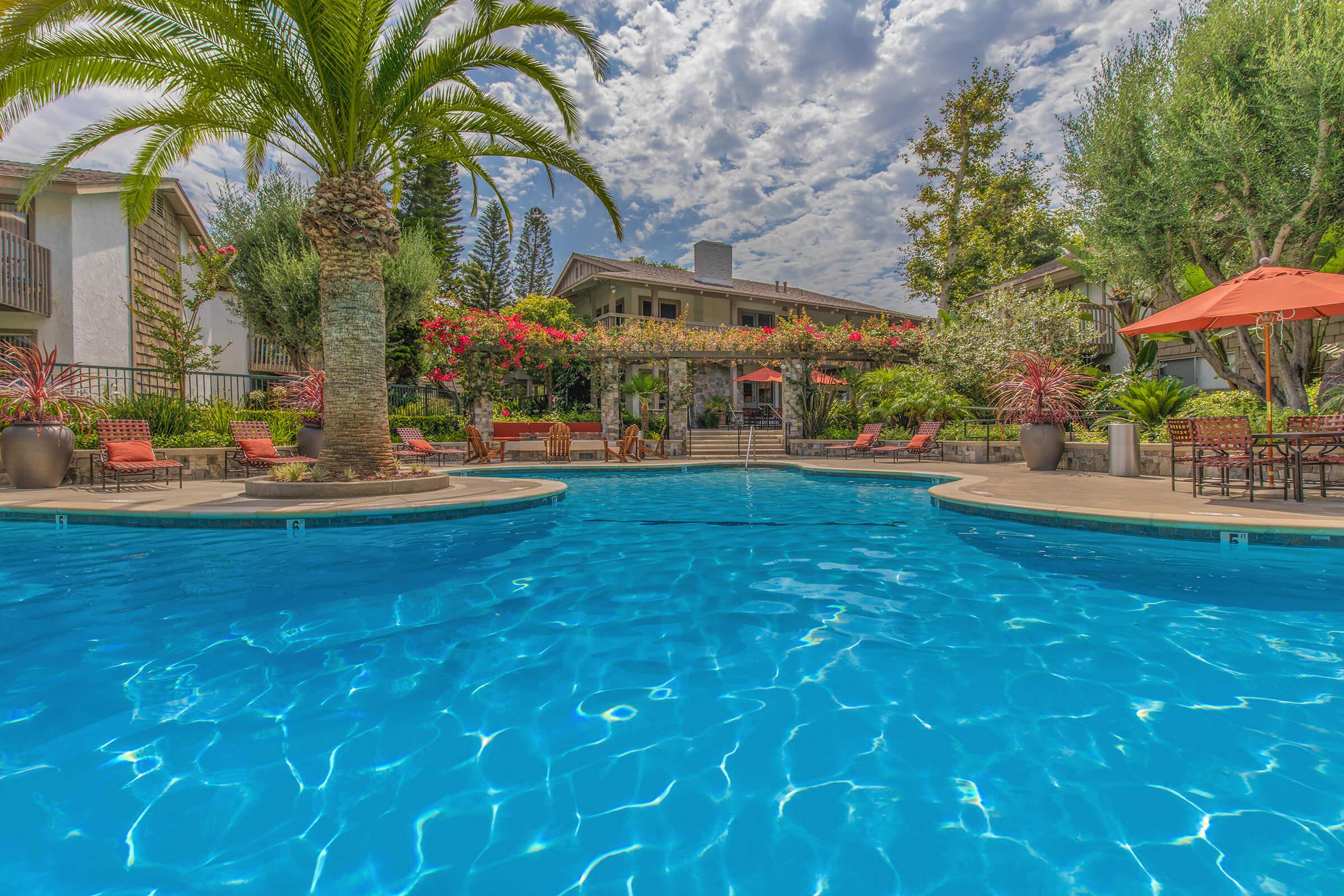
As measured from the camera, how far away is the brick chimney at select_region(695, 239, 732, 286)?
3148 cm

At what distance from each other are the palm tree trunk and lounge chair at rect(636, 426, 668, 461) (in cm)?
794

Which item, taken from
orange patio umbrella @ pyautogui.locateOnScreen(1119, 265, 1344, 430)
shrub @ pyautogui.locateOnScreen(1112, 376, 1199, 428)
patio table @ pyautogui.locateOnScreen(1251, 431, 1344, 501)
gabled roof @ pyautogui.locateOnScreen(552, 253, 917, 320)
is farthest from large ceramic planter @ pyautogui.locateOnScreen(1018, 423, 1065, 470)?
gabled roof @ pyautogui.locateOnScreen(552, 253, 917, 320)

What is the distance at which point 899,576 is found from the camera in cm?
530

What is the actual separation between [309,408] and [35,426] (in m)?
5.00

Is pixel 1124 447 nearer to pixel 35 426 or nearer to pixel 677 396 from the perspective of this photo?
pixel 677 396

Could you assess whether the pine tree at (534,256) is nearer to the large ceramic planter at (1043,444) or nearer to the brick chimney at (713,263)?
the brick chimney at (713,263)

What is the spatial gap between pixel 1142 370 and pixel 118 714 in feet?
66.8

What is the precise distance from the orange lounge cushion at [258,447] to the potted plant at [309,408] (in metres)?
0.79

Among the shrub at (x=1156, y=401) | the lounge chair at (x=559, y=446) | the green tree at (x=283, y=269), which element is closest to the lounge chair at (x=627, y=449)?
the lounge chair at (x=559, y=446)

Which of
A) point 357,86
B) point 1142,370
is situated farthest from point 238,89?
point 1142,370

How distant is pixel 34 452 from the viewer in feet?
30.9

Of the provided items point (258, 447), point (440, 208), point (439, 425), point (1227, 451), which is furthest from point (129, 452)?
point (440, 208)

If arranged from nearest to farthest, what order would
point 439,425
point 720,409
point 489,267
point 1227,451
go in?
point 1227,451
point 439,425
point 720,409
point 489,267

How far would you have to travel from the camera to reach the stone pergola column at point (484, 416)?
17734 mm
